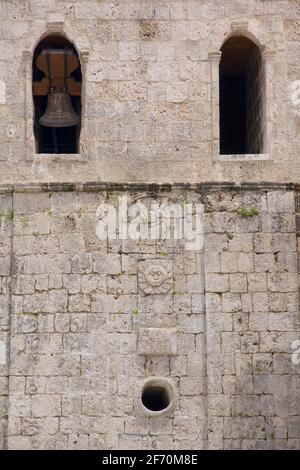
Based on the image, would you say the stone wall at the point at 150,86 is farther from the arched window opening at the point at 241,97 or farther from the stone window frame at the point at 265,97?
the arched window opening at the point at 241,97

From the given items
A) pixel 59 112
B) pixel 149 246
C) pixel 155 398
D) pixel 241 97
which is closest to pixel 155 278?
pixel 149 246

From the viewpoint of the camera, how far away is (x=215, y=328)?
13.6m

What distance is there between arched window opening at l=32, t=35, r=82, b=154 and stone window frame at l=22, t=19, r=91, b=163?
0.30m

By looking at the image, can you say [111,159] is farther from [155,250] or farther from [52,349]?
[52,349]

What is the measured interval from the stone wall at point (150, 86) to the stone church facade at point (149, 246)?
0.02 m

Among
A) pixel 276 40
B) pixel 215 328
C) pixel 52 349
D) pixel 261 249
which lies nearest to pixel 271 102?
pixel 276 40

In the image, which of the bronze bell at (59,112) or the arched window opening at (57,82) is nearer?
the arched window opening at (57,82)

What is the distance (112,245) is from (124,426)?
206cm

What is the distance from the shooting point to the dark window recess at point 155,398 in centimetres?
1356

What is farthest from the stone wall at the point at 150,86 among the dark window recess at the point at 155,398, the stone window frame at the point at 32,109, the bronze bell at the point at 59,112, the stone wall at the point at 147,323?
the dark window recess at the point at 155,398

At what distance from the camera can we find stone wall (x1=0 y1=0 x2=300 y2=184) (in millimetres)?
14125

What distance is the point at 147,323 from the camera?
1358 cm
